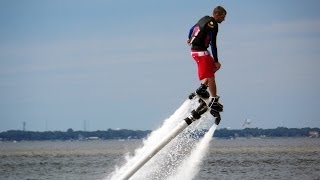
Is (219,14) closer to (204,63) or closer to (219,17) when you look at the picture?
(219,17)

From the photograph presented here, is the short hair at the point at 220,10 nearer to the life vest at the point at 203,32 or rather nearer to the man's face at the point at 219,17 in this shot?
the man's face at the point at 219,17

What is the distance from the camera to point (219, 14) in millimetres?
16062

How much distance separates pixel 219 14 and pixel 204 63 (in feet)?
3.78

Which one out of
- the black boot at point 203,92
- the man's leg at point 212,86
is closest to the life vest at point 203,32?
the man's leg at point 212,86

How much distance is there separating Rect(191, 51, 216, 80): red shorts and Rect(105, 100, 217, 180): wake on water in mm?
877

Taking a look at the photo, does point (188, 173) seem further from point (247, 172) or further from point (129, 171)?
point (247, 172)

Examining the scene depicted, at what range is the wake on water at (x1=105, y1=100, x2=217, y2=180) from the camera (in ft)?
56.5

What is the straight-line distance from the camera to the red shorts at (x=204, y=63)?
53.5 ft

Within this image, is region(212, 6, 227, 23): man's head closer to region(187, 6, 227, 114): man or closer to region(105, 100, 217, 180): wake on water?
region(187, 6, 227, 114): man

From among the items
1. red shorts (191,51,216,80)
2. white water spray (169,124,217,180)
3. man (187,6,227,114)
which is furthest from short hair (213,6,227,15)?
white water spray (169,124,217,180)

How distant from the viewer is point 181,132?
17219 millimetres

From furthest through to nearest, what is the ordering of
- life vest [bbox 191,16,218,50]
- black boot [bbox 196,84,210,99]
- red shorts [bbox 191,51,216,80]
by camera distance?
black boot [bbox 196,84,210,99] < red shorts [bbox 191,51,216,80] < life vest [bbox 191,16,218,50]

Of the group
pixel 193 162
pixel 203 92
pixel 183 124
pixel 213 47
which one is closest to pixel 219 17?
pixel 213 47

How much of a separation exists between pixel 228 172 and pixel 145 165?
5134cm
